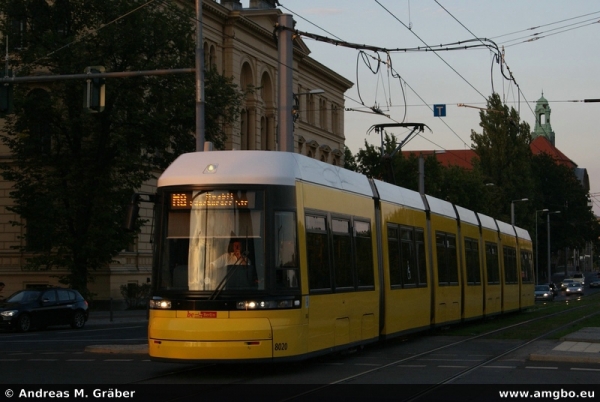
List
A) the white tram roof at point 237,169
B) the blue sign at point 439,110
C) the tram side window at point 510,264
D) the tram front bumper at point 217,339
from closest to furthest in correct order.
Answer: the tram front bumper at point 217,339 < the white tram roof at point 237,169 < the tram side window at point 510,264 < the blue sign at point 439,110

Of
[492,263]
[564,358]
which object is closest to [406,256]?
[564,358]

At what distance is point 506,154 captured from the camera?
8988 cm

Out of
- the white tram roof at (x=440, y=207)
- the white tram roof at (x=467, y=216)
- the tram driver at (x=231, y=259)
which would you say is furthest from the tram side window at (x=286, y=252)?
the white tram roof at (x=467, y=216)

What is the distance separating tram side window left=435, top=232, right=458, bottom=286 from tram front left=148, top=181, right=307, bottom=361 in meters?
9.80

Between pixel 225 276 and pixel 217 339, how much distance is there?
34.8 inches

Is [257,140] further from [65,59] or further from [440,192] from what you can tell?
[65,59]

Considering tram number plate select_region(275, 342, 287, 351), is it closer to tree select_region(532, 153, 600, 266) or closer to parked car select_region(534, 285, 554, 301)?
parked car select_region(534, 285, 554, 301)

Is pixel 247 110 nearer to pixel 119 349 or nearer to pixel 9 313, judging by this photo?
pixel 9 313

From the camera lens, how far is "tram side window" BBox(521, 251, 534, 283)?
38719mm

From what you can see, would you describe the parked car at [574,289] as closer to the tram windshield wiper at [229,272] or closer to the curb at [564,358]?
the curb at [564,358]

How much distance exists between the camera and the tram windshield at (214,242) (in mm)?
14305

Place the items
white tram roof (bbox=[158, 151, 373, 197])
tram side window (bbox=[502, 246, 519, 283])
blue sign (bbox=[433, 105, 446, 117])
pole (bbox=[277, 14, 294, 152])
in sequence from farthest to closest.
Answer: blue sign (bbox=[433, 105, 446, 117]), tram side window (bbox=[502, 246, 519, 283]), pole (bbox=[277, 14, 294, 152]), white tram roof (bbox=[158, 151, 373, 197])

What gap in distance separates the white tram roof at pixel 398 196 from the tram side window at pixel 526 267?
1633 centimetres

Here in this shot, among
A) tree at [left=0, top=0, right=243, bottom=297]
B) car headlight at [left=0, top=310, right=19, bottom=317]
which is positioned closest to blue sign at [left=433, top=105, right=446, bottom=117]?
tree at [left=0, top=0, right=243, bottom=297]
